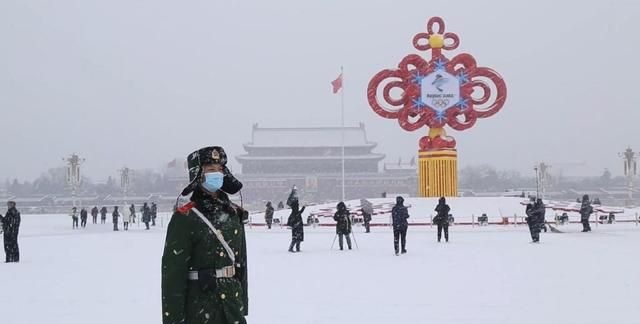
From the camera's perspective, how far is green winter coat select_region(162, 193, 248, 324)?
10.1 feet

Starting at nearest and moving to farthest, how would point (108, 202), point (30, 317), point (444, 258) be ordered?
point (30, 317), point (444, 258), point (108, 202)

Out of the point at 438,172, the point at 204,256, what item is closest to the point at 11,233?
the point at 204,256

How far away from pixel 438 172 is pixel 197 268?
90.0 feet

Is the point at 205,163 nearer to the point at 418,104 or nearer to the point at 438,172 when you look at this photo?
the point at 418,104

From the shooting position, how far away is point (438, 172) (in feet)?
98.4

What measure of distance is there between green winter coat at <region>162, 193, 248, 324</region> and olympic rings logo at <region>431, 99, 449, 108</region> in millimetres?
26678

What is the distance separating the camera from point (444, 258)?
38.8ft

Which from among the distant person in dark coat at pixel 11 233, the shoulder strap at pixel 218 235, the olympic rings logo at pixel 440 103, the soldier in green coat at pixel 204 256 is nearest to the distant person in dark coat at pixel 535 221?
the distant person in dark coat at pixel 11 233

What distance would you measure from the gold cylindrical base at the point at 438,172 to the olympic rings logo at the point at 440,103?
1949mm

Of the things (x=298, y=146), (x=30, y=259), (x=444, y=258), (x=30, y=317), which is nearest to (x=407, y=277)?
(x=444, y=258)

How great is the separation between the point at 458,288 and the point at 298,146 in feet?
217

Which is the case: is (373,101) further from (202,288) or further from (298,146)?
(298,146)

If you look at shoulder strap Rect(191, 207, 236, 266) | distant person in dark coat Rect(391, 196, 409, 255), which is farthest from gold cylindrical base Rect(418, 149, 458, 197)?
shoulder strap Rect(191, 207, 236, 266)

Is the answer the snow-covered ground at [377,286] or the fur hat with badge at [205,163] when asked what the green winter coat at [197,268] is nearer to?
the fur hat with badge at [205,163]
